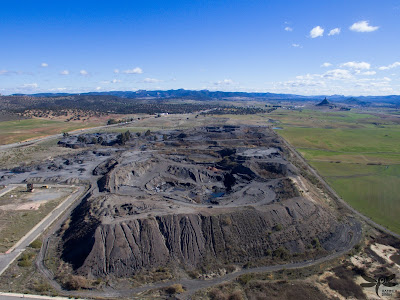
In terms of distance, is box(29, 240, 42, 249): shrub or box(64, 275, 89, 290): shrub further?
box(29, 240, 42, 249): shrub

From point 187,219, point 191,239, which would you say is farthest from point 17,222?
point 191,239

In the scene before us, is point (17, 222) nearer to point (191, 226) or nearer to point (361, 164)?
point (191, 226)

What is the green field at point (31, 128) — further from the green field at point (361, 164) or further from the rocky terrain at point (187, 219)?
the green field at point (361, 164)

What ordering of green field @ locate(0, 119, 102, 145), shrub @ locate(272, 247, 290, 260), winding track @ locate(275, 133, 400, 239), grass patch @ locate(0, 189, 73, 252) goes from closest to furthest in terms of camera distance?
1. shrub @ locate(272, 247, 290, 260)
2. grass patch @ locate(0, 189, 73, 252)
3. winding track @ locate(275, 133, 400, 239)
4. green field @ locate(0, 119, 102, 145)

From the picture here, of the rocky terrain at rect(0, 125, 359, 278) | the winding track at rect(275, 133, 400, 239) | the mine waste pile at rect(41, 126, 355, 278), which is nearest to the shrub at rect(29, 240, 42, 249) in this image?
the rocky terrain at rect(0, 125, 359, 278)

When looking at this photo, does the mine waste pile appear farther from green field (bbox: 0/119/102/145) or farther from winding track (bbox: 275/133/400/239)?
green field (bbox: 0/119/102/145)

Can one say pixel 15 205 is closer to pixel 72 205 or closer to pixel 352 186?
pixel 72 205
